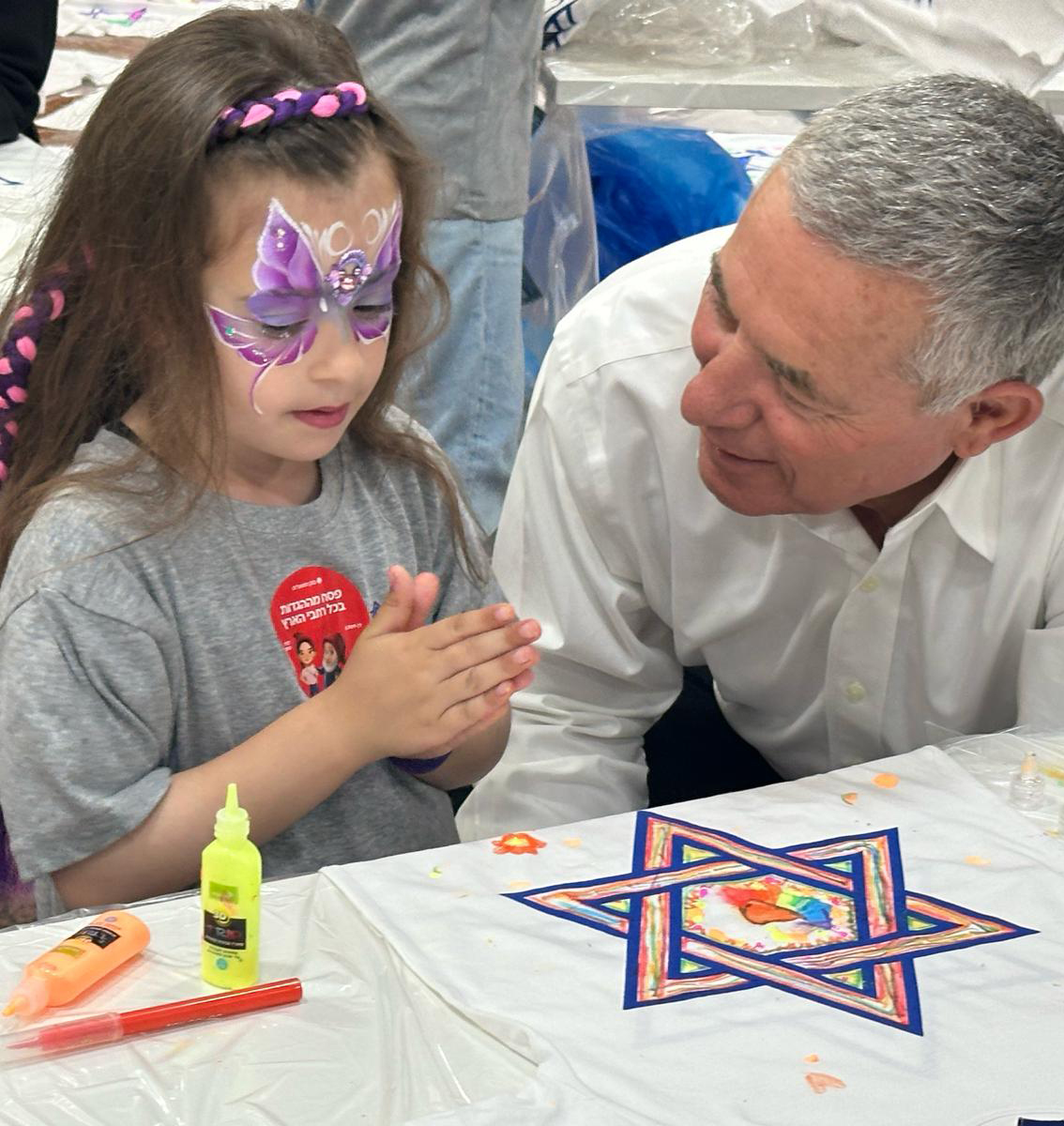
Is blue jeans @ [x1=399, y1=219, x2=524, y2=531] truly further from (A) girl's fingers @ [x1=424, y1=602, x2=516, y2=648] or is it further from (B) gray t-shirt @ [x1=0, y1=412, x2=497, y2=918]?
(A) girl's fingers @ [x1=424, y1=602, x2=516, y2=648]

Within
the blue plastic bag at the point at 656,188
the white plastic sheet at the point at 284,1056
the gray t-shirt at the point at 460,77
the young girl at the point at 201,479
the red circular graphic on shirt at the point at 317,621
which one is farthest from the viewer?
the blue plastic bag at the point at 656,188

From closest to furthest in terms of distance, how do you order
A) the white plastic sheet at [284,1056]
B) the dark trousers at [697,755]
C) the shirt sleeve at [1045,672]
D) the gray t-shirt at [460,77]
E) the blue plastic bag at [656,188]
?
the white plastic sheet at [284,1056] → the shirt sleeve at [1045,672] → the dark trousers at [697,755] → the gray t-shirt at [460,77] → the blue plastic bag at [656,188]

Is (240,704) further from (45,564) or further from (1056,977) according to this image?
(1056,977)

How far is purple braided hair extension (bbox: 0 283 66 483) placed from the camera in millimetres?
1271

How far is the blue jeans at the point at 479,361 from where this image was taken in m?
2.33

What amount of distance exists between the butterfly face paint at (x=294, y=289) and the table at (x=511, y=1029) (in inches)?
16.7

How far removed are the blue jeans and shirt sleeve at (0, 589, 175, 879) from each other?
1129 mm

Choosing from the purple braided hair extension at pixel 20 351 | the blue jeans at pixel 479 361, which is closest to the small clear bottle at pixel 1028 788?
the purple braided hair extension at pixel 20 351

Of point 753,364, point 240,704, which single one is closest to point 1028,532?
point 753,364

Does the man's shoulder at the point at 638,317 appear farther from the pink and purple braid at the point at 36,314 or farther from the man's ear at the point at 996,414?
the pink and purple braid at the point at 36,314

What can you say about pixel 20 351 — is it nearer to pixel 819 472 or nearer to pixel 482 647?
pixel 482 647

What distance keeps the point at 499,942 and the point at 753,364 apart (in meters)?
0.62

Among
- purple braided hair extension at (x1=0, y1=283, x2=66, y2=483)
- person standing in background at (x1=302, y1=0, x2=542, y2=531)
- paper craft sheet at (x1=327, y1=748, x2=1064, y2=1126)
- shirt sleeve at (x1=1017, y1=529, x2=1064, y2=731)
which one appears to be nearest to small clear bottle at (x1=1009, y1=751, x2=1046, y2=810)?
paper craft sheet at (x1=327, y1=748, x2=1064, y2=1126)

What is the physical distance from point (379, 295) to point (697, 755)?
860mm
